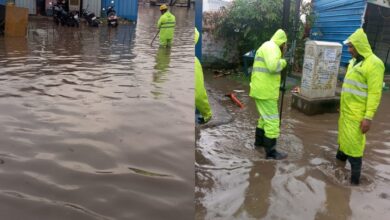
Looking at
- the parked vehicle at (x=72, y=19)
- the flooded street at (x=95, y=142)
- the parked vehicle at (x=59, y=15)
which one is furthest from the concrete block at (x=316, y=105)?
the parked vehicle at (x=59, y=15)

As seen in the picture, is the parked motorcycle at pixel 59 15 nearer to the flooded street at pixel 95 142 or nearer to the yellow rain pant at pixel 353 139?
the flooded street at pixel 95 142

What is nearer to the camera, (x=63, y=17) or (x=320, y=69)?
(x=320, y=69)

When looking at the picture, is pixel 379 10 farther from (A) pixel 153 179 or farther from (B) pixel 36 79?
(A) pixel 153 179

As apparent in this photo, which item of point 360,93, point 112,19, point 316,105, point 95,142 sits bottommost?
point 316,105

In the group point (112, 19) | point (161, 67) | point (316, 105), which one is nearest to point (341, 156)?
point (316, 105)

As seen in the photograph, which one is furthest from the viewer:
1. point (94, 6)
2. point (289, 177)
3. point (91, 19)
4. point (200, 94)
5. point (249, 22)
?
point (94, 6)

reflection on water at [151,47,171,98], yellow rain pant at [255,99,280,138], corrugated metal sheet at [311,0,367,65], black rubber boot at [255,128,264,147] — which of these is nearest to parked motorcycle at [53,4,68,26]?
reflection on water at [151,47,171,98]

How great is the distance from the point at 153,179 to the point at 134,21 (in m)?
18.7

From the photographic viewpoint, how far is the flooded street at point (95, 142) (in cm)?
289

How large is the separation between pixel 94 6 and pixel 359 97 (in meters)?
18.0

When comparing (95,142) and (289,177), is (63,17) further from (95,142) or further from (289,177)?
(289,177)

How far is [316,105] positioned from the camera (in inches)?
281

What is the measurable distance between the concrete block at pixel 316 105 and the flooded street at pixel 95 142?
2.02 m

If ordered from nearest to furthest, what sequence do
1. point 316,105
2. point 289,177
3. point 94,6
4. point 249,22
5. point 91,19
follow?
point 289,177, point 316,105, point 249,22, point 91,19, point 94,6
